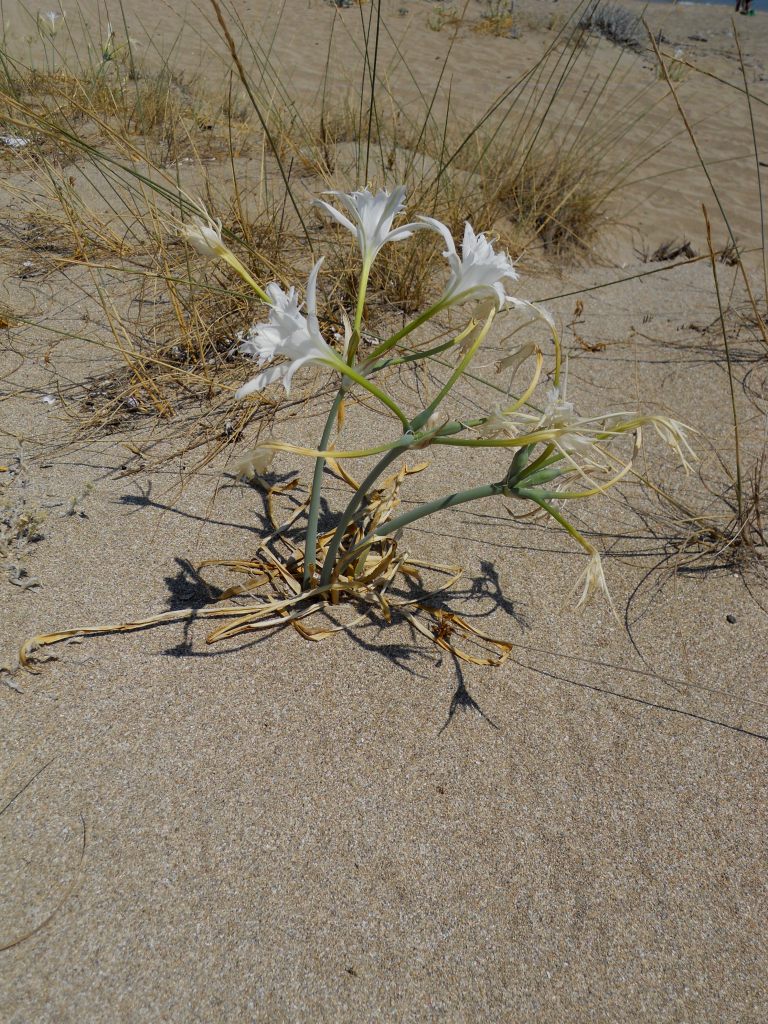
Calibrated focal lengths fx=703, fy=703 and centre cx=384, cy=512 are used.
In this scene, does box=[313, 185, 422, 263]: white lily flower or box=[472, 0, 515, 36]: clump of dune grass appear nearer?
box=[313, 185, 422, 263]: white lily flower

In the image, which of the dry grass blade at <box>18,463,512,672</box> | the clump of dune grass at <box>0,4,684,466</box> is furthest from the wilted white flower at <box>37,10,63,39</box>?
the dry grass blade at <box>18,463,512,672</box>

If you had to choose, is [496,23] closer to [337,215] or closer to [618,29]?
[618,29]

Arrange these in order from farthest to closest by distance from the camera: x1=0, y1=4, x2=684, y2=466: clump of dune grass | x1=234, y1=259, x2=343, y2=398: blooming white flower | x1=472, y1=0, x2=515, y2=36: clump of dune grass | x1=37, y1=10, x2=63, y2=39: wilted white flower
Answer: x1=472, y1=0, x2=515, y2=36: clump of dune grass < x1=37, y1=10, x2=63, y2=39: wilted white flower < x1=0, y1=4, x2=684, y2=466: clump of dune grass < x1=234, y1=259, x2=343, y2=398: blooming white flower

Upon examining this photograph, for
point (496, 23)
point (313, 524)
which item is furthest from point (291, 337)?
point (496, 23)

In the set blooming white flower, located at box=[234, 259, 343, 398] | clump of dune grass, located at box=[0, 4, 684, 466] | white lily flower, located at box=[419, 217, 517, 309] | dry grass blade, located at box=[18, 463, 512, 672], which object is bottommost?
dry grass blade, located at box=[18, 463, 512, 672]

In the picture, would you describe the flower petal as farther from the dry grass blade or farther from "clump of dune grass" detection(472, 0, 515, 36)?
"clump of dune grass" detection(472, 0, 515, 36)

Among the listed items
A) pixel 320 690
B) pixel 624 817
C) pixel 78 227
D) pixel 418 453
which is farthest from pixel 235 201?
pixel 624 817

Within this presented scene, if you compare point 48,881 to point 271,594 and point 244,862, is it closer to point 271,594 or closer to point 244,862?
point 244,862

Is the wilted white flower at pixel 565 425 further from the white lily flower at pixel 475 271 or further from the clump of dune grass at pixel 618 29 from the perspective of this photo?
the clump of dune grass at pixel 618 29
